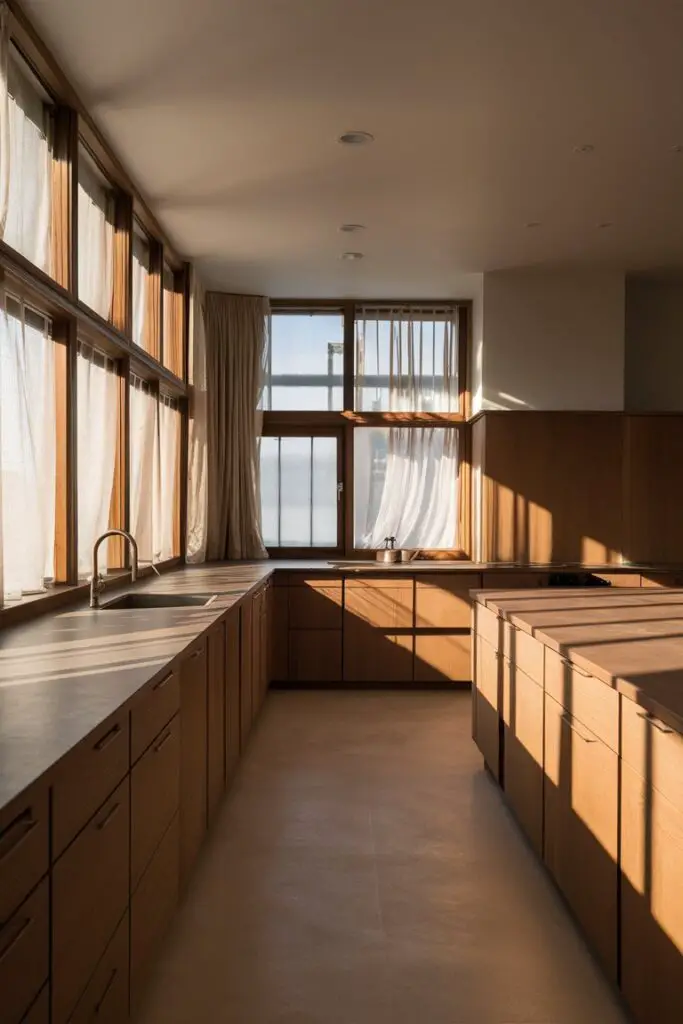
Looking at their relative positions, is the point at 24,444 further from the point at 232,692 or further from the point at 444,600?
the point at 444,600

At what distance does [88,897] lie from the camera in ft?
5.67

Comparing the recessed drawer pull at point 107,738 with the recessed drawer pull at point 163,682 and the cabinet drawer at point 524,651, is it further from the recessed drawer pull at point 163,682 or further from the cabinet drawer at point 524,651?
the cabinet drawer at point 524,651

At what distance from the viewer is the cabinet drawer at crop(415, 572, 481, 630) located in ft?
19.6

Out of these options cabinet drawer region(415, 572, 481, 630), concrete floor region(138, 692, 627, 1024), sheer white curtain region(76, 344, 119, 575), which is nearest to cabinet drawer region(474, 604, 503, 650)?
concrete floor region(138, 692, 627, 1024)

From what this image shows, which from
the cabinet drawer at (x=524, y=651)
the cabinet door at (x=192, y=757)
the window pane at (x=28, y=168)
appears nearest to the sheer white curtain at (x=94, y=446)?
the window pane at (x=28, y=168)

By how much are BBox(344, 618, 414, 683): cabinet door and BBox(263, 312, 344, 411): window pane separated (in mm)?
1854

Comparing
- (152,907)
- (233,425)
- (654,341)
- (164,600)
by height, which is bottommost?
Answer: (152,907)

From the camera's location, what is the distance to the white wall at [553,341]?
20.2 feet

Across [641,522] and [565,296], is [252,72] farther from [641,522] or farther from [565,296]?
[641,522]

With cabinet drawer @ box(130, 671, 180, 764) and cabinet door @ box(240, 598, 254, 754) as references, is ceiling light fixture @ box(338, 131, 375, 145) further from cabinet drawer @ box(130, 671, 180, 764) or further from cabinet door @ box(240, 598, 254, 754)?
cabinet drawer @ box(130, 671, 180, 764)

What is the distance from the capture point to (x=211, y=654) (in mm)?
3416

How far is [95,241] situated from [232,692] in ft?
7.23

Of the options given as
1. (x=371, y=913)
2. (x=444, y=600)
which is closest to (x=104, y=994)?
(x=371, y=913)

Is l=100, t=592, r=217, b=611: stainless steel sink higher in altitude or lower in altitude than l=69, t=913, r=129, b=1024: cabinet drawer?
Answer: higher
